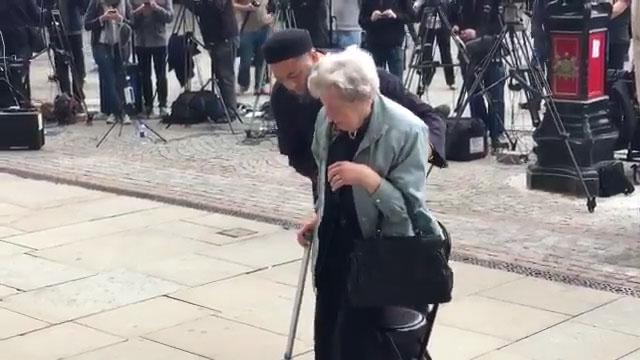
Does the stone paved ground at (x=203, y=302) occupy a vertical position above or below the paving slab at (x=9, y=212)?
below

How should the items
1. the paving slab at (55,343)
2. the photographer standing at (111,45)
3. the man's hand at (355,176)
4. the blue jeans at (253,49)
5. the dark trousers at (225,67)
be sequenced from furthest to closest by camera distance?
the blue jeans at (253,49) → the dark trousers at (225,67) → the photographer standing at (111,45) → the paving slab at (55,343) → the man's hand at (355,176)

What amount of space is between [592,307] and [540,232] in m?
1.86

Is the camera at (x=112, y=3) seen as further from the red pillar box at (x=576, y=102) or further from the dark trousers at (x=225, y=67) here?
the red pillar box at (x=576, y=102)

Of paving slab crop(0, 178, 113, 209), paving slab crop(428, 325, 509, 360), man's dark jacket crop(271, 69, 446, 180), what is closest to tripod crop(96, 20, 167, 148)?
paving slab crop(0, 178, 113, 209)

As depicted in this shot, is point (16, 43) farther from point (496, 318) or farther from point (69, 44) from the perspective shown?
point (496, 318)

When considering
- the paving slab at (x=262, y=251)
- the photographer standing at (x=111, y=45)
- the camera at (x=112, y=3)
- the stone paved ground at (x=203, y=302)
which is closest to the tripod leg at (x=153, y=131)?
the photographer standing at (x=111, y=45)

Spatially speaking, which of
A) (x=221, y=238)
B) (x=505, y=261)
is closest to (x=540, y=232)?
(x=505, y=261)

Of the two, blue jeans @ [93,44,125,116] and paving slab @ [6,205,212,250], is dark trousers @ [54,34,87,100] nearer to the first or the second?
blue jeans @ [93,44,125,116]

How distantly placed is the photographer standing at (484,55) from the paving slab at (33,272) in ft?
Answer: 15.9

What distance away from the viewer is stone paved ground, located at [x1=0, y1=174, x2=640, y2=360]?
630 cm

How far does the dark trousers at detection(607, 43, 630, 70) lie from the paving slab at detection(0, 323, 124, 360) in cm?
710

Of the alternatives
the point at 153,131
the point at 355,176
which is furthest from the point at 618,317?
the point at 153,131

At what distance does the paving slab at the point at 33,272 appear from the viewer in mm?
7687

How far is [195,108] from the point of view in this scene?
14.2 metres
